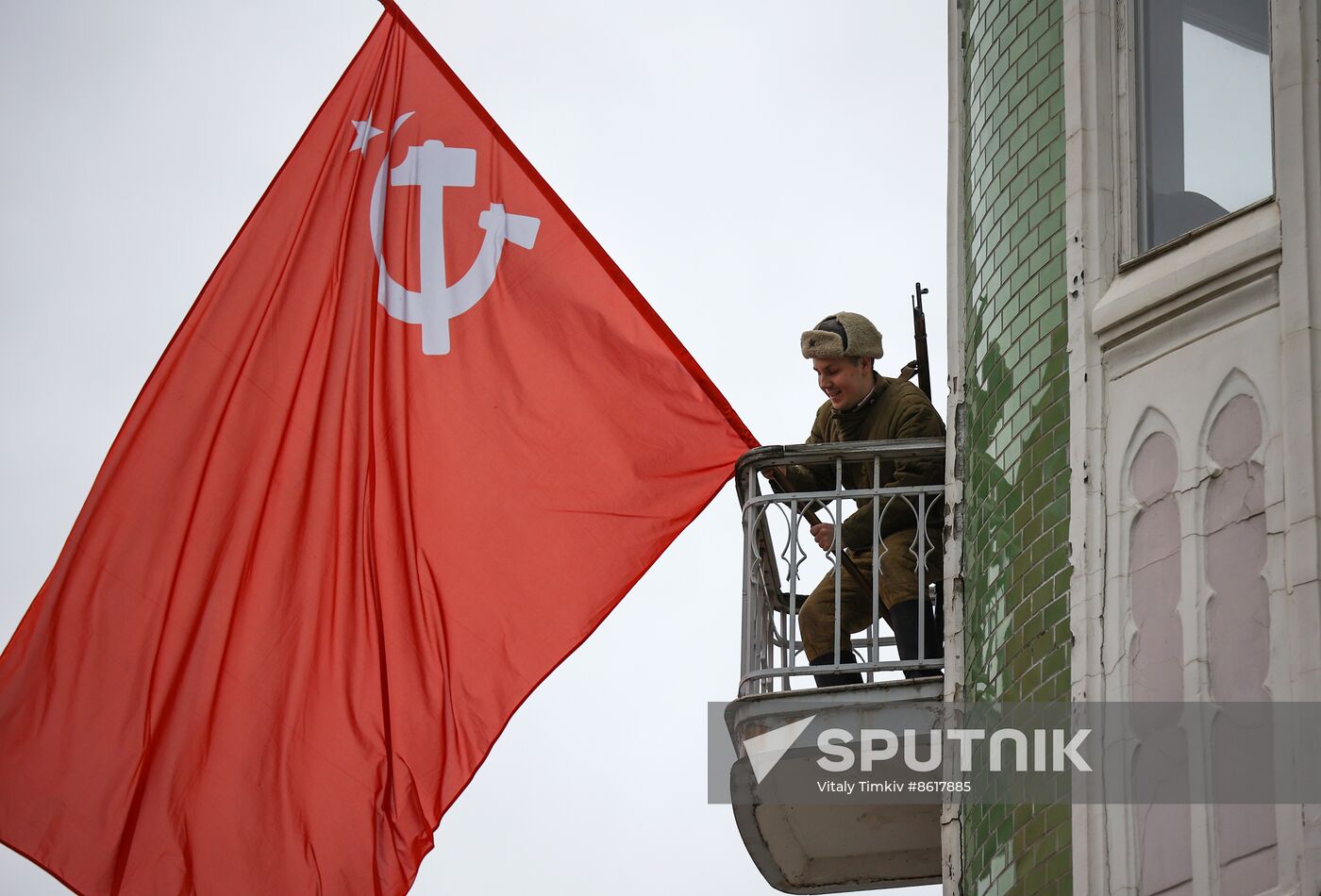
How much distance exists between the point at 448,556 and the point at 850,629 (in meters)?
2.10

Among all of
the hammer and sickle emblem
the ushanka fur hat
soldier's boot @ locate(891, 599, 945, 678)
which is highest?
the hammer and sickle emblem

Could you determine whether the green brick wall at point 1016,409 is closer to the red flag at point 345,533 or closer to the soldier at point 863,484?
the soldier at point 863,484

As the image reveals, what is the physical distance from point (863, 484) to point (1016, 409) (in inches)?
64.5

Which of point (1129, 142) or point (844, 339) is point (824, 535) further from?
point (1129, 142)

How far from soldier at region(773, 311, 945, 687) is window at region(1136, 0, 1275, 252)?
2.01m

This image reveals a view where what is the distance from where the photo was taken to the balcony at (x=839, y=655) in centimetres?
962

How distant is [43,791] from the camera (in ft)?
A: 35.3

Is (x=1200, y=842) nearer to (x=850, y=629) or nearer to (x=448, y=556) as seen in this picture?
(x=850, y=629)

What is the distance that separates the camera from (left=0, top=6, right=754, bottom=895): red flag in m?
10.6

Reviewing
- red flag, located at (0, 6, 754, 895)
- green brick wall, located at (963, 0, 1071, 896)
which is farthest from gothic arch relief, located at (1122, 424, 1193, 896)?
red flag, located at (0, 6, 754, 895)

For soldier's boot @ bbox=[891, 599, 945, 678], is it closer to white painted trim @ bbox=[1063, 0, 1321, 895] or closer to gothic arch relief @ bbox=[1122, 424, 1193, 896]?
white painted trim @ bbox=[1063, 0, 1321, 895]

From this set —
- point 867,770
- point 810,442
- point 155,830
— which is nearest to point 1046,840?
point 867,770

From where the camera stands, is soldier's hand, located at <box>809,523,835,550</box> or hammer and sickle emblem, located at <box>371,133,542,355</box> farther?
hammer and sickle emblem, located at <box>371,133,542,355</box>

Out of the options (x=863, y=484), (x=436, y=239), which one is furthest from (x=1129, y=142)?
(x=436, y=239)
